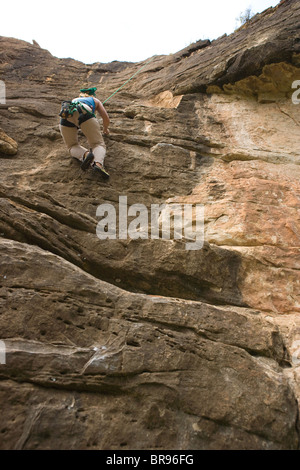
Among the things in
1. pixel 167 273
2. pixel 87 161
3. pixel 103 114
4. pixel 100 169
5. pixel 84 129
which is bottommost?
pixel 167 273

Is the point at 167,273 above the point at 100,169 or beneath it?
beneath

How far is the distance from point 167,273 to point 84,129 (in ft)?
10.6

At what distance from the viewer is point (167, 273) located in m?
5.03

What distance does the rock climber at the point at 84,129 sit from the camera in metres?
6.03

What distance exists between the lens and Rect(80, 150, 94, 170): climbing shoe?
19.8 ft

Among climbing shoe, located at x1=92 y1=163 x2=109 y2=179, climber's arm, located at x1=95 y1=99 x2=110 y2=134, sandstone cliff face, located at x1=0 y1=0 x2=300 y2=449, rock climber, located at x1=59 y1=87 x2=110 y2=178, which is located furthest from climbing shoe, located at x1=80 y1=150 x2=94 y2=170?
climber's arm, located at x1=95 y1=99 x2=110 y2=134

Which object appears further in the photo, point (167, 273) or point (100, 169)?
point (100, 169)

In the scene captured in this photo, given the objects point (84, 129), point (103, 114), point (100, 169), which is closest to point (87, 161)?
point (100, 169)

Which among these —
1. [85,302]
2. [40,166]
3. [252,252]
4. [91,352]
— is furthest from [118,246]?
[40,166]

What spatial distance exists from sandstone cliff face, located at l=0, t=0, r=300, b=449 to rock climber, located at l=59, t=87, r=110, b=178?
296 millimetres

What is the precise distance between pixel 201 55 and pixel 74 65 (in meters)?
4.36

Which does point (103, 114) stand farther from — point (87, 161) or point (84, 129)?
point (87, 161)

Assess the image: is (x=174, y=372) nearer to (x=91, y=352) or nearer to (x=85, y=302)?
(x=91, y=352)

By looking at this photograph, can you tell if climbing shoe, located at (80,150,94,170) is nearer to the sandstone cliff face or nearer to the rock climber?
the rock climber
